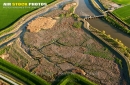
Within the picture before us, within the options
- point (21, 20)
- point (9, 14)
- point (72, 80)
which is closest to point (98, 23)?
point (21, 20)

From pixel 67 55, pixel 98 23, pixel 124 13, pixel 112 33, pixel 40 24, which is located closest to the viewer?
pixel 67 55

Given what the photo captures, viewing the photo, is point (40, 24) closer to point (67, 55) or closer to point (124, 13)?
point (67, 55)

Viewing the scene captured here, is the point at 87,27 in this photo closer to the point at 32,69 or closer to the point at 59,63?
the point at 59,63

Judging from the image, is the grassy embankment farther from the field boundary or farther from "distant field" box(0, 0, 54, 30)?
"distant field" box(0, 0, 54, 30)

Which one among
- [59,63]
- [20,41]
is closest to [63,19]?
[20,41]

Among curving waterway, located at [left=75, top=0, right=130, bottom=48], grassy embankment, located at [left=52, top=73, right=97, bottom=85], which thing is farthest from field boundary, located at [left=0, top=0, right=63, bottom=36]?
grassy embankment, located at [left=52, top=73, right=97, bottom=85]

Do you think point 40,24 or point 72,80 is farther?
point 40,24
